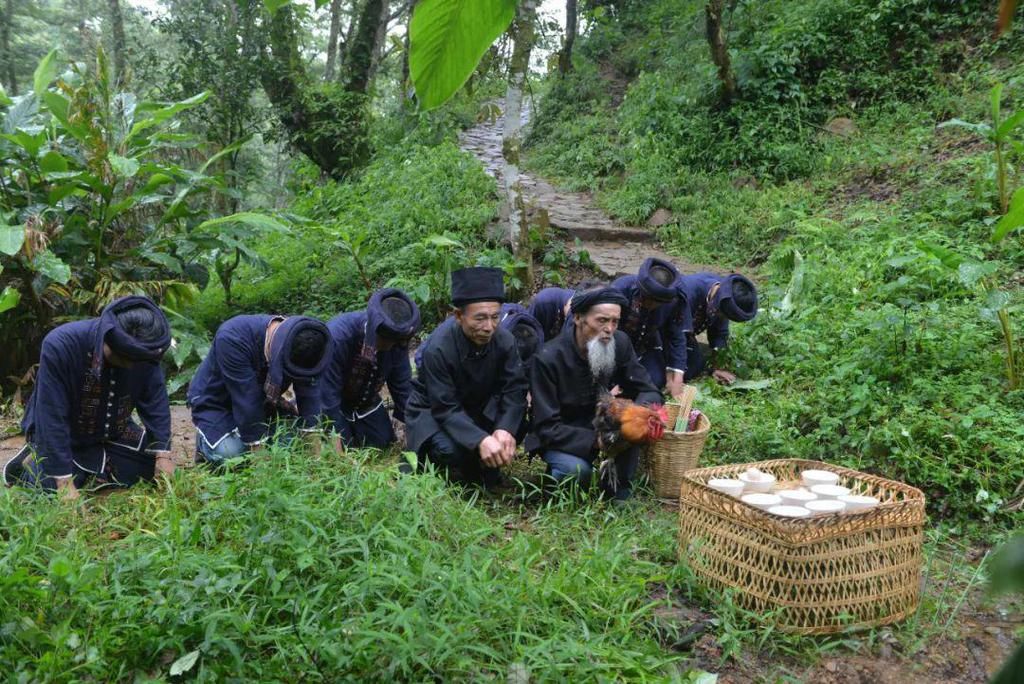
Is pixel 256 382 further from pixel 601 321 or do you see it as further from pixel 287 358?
pixel 601 321

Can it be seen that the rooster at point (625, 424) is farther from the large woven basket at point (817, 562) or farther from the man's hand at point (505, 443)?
the large woven basket at point (817, 562)

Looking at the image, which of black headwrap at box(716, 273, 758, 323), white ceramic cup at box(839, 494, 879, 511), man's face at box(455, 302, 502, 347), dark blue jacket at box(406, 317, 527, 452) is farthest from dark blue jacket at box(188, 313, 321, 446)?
black headwrap at box(716, 273, 758, 323)

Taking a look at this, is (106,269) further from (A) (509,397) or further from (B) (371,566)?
(B) (371,566)

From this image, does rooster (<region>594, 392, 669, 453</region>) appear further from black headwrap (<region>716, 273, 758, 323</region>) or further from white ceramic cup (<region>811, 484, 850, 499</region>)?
black headwrap (<region>716, 273, 758, 323</region>)

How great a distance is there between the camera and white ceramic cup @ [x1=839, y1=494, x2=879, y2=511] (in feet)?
11.9

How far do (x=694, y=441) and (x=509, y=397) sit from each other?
101cm

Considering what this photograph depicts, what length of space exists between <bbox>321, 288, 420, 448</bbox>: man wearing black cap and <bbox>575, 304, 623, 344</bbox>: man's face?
37.3 inches

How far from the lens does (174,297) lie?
6.95 m

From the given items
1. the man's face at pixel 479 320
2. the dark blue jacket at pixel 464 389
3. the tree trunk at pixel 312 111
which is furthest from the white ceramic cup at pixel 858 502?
the tree trunk at pixel 312 111

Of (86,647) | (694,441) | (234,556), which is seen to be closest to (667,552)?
(694,441)

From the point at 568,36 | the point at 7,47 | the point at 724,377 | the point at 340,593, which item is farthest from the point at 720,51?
the point at 7,47

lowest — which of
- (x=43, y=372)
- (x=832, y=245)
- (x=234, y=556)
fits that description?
(x=234, y=556)

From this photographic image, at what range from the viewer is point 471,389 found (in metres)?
4.99

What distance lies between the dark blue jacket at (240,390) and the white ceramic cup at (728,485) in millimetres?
2005
